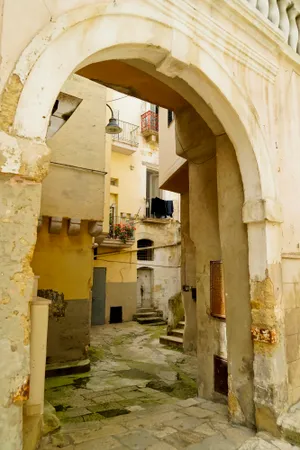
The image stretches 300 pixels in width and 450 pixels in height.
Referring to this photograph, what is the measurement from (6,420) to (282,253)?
2.99 metres

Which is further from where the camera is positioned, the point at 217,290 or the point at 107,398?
the point at 107,398

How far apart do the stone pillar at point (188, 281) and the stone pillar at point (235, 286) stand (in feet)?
16.6

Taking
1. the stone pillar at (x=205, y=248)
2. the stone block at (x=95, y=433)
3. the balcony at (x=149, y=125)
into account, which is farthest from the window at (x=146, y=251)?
the stone block at (x=95, y=433)

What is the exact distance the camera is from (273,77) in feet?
13.1

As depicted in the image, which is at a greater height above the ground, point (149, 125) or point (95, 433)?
point (149, 125)

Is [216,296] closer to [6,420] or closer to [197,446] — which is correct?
[197,446]

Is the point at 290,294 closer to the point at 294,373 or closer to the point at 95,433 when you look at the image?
the point at 294,373

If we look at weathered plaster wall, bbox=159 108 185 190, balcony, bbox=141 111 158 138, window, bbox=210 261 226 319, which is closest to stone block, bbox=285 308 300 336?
window, bbox=210 261 226 319

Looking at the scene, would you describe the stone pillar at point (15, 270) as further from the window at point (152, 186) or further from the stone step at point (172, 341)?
the window at point (152, 186)

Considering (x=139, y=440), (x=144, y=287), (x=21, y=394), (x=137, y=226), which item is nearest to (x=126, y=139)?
(x=137, y=226)

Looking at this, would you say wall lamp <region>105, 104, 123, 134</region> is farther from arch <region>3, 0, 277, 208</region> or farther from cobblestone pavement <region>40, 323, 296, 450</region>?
cobblestone pavement <region>40, 323, 296, 450</region>

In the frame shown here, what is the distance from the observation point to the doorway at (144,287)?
17422 mm

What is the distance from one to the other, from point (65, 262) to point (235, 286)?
198 inches

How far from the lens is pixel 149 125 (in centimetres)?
1781
